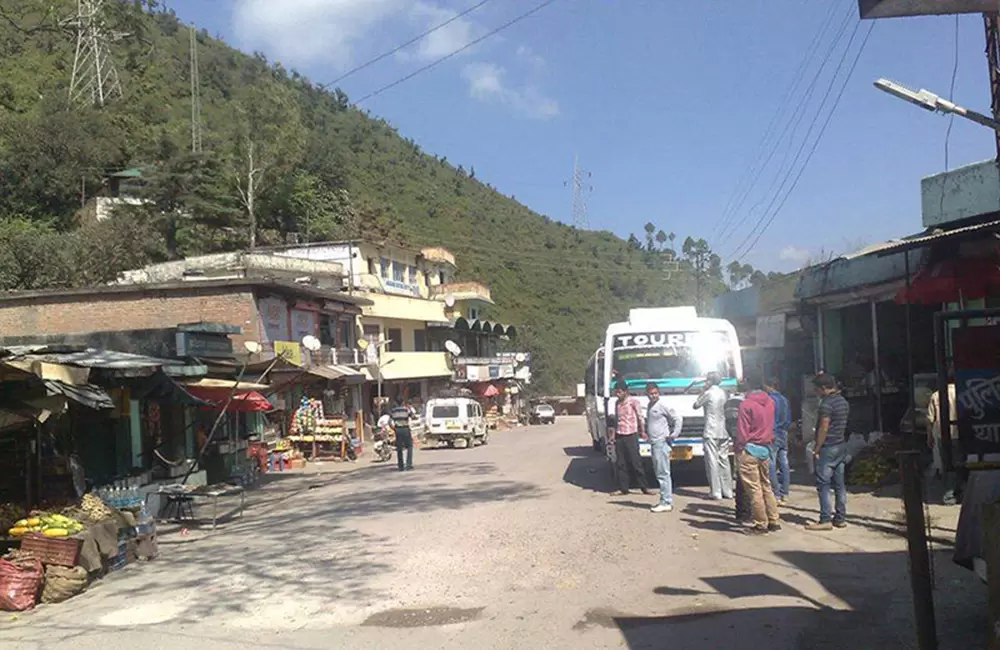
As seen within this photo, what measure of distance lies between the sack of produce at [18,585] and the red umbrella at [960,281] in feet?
35.1

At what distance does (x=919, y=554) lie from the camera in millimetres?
4836

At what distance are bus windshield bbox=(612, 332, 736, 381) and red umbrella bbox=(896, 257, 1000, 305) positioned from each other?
154 inches

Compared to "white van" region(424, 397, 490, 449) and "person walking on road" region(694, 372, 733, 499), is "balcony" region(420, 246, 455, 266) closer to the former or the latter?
"white van" region(424, 397, 490, 449)

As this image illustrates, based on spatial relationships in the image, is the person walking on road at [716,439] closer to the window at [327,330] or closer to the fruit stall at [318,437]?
the fruit stall at [318,437]

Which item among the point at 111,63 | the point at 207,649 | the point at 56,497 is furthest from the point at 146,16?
the point at 207,649

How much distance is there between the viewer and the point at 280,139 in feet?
182

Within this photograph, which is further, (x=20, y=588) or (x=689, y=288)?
(x=689, y=288)

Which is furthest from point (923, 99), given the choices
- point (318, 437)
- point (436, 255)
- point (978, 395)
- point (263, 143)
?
point (263, 143)

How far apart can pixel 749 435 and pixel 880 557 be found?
203 cm

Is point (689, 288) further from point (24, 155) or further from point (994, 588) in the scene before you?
point (994, 588)

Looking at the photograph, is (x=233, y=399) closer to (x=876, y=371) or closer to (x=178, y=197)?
(x=876, y=371)

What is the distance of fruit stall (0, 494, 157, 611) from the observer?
8.28 m

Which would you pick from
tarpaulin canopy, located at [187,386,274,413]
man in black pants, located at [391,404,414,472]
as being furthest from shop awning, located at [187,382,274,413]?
man in black pants, located at [391,404,414,472]

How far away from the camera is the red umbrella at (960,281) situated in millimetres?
11094
